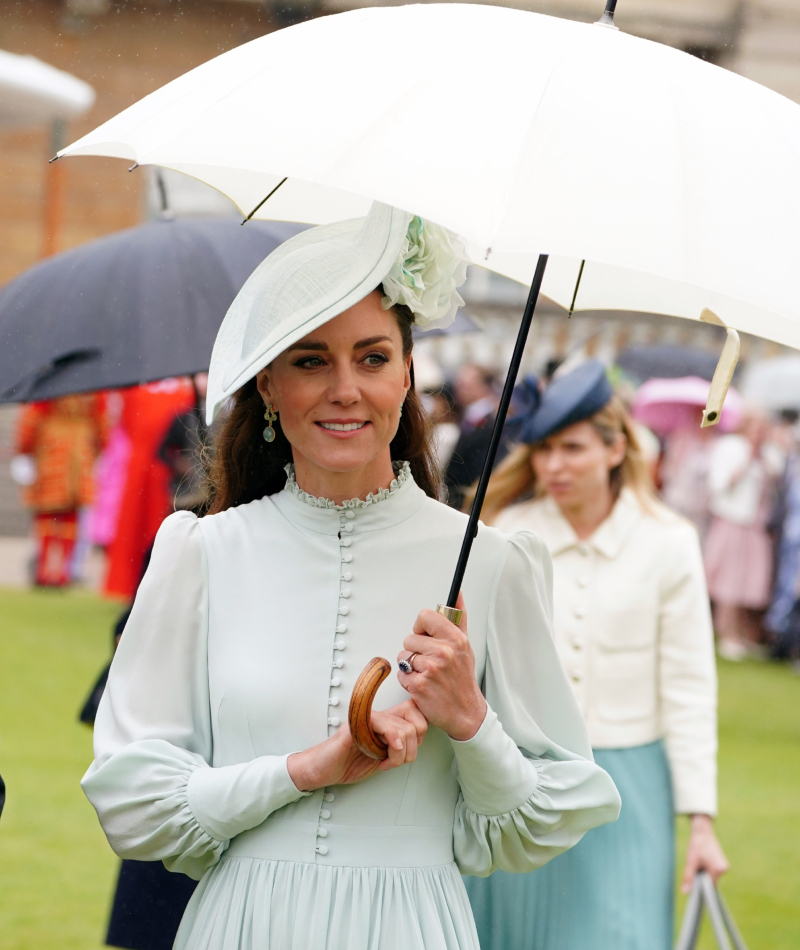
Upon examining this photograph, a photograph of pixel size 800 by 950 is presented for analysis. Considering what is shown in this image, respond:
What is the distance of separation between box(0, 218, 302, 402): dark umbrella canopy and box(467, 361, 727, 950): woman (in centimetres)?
113

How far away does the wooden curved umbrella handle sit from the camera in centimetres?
209

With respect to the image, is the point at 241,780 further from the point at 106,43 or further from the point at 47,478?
the point at 106,43

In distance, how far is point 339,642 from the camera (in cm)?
236

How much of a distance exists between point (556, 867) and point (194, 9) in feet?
62.2

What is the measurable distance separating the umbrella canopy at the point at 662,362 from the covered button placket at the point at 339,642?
8.62 m

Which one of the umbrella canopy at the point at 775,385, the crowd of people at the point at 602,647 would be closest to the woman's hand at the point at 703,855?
the crowd of people at the point at 602,647

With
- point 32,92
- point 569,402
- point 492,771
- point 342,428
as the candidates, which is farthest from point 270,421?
point 32,92

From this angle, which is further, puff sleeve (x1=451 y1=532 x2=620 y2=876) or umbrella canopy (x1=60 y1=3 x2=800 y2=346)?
puff sleeve (x1=451 y1=532 x2=620 y2=876)

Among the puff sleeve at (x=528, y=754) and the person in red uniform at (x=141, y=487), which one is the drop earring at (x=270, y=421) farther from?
the person in red uniform at (x=141, y=487)

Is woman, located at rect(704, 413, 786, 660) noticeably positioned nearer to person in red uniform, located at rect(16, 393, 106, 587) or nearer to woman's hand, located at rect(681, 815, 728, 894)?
person in red uniform, located at rect(16, 393, 106, 587)

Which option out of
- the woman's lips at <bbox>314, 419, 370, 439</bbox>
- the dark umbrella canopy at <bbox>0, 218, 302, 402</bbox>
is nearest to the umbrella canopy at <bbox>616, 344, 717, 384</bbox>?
the dark umbrella canopy at <bbox>0, 218, 302, 402</bbox>

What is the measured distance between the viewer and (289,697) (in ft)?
7.54

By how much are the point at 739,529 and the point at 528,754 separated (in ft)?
35.1

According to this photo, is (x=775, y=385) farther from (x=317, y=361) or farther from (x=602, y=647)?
(x=317, y=361)
